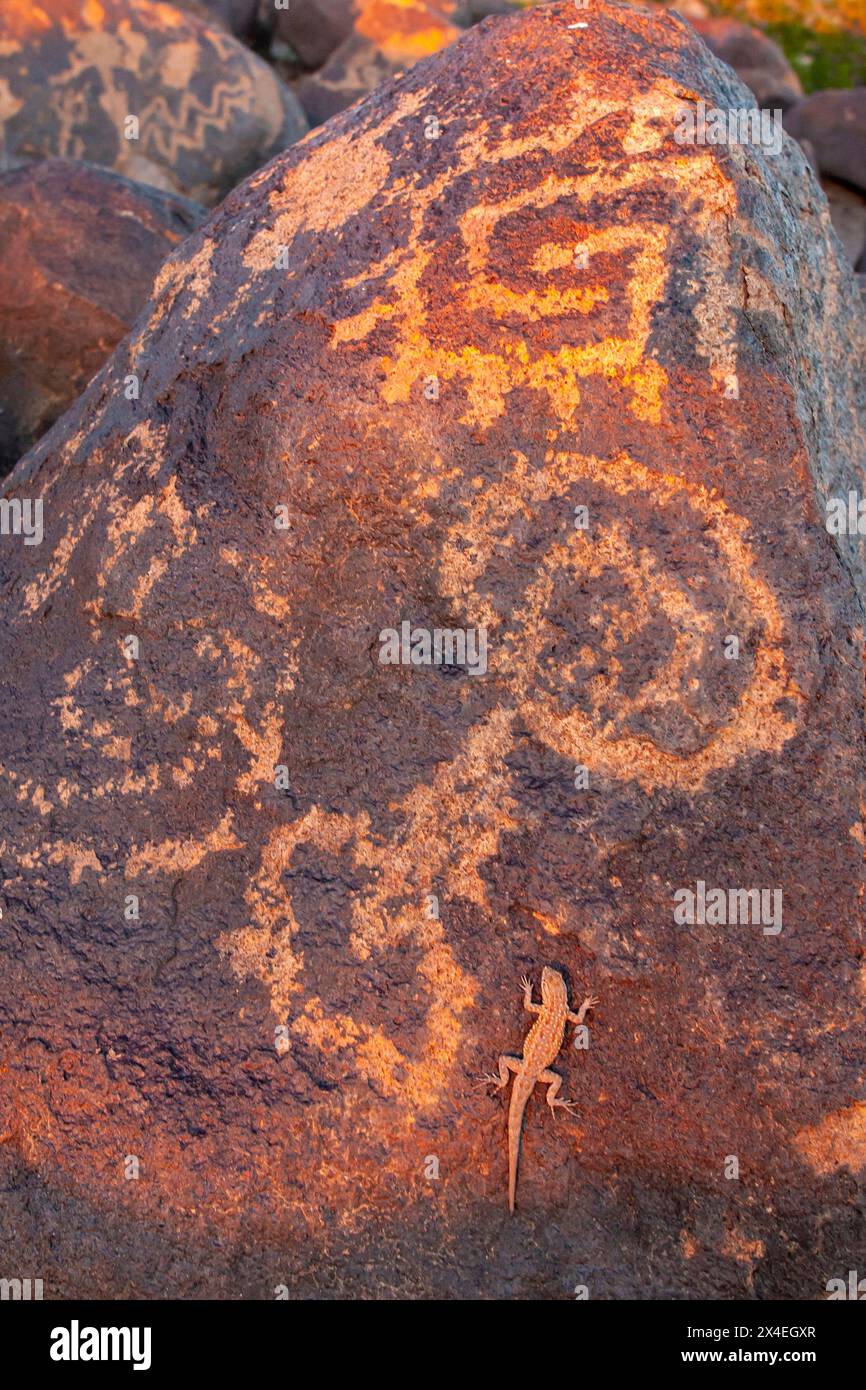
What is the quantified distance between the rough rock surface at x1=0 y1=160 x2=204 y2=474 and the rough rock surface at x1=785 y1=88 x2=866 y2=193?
5287 millimetres

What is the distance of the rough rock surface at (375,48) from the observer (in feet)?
25.2

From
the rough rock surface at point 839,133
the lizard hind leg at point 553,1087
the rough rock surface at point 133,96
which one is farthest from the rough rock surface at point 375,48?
the lizard hind leg at point 553,1087

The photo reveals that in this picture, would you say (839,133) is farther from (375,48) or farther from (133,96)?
(133,96)

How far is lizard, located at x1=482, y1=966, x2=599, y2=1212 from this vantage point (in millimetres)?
2244

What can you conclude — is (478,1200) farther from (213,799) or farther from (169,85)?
(169,85)

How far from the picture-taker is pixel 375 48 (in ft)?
25.3

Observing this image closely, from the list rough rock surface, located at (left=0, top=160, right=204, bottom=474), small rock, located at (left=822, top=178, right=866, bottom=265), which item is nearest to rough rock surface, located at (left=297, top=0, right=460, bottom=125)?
small rock, located at (left=822, top=178, right=866, bottom=265)

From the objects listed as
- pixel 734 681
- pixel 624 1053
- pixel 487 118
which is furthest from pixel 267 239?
pixel 624 1053

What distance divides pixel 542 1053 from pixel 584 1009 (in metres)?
0.10

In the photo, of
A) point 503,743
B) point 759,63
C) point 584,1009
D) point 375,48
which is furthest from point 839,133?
point 584,1009

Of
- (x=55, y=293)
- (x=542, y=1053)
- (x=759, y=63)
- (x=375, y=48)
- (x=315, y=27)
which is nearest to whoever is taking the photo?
(x=542, y=1053)

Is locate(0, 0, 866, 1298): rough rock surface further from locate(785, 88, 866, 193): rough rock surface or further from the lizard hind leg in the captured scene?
locate(785, 88, 866, 193): rough rock surface

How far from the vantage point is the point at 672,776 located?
2.26 metres

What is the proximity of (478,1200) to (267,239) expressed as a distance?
1.73m
